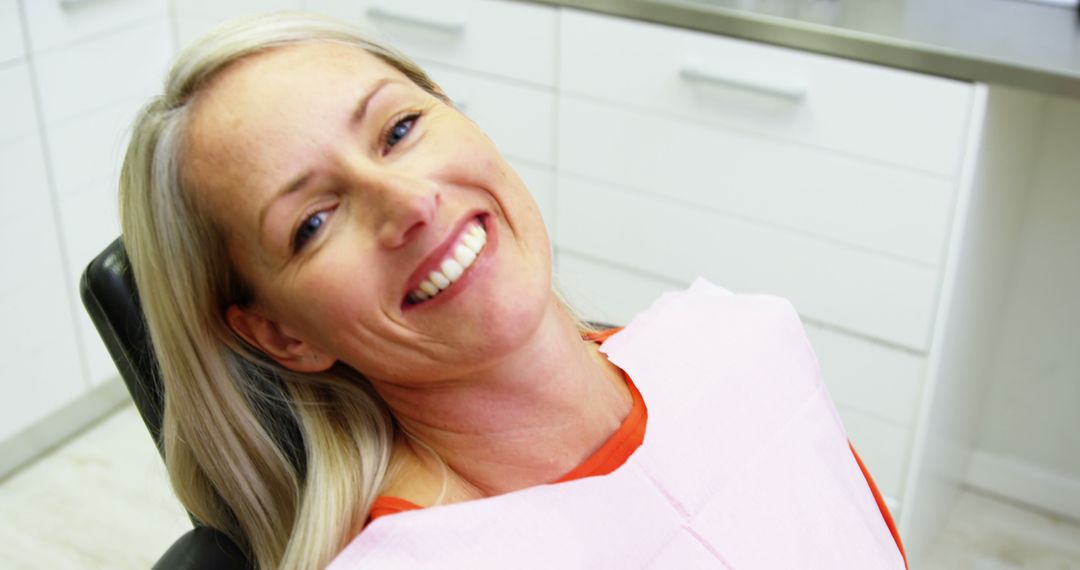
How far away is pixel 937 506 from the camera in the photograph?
2.31 metres

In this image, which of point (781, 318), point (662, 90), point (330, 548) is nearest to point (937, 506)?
point (662, 90)

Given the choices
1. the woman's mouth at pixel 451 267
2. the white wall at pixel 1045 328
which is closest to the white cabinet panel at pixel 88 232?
the woman's mouth at pixel 451 267

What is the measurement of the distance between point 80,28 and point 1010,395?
1.90 metres

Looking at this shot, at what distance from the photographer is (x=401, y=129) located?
1.03 metres

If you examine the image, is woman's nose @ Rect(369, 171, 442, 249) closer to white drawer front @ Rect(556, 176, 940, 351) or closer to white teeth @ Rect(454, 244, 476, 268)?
white teeth @ Rect(454, 244, 476, 268)

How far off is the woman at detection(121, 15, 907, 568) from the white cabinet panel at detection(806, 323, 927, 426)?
101 cm

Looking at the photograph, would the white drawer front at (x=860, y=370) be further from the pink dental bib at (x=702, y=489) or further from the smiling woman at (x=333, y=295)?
the smiling woman at (x=333, y=295)

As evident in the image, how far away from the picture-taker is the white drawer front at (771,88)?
71.9 inches

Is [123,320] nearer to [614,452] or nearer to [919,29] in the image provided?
[614,452]

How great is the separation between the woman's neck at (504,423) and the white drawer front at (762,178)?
0.95m

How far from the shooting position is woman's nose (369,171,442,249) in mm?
953

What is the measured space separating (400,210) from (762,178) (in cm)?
117

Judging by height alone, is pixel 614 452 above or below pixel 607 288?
above

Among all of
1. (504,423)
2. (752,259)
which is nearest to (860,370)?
(752,259)
